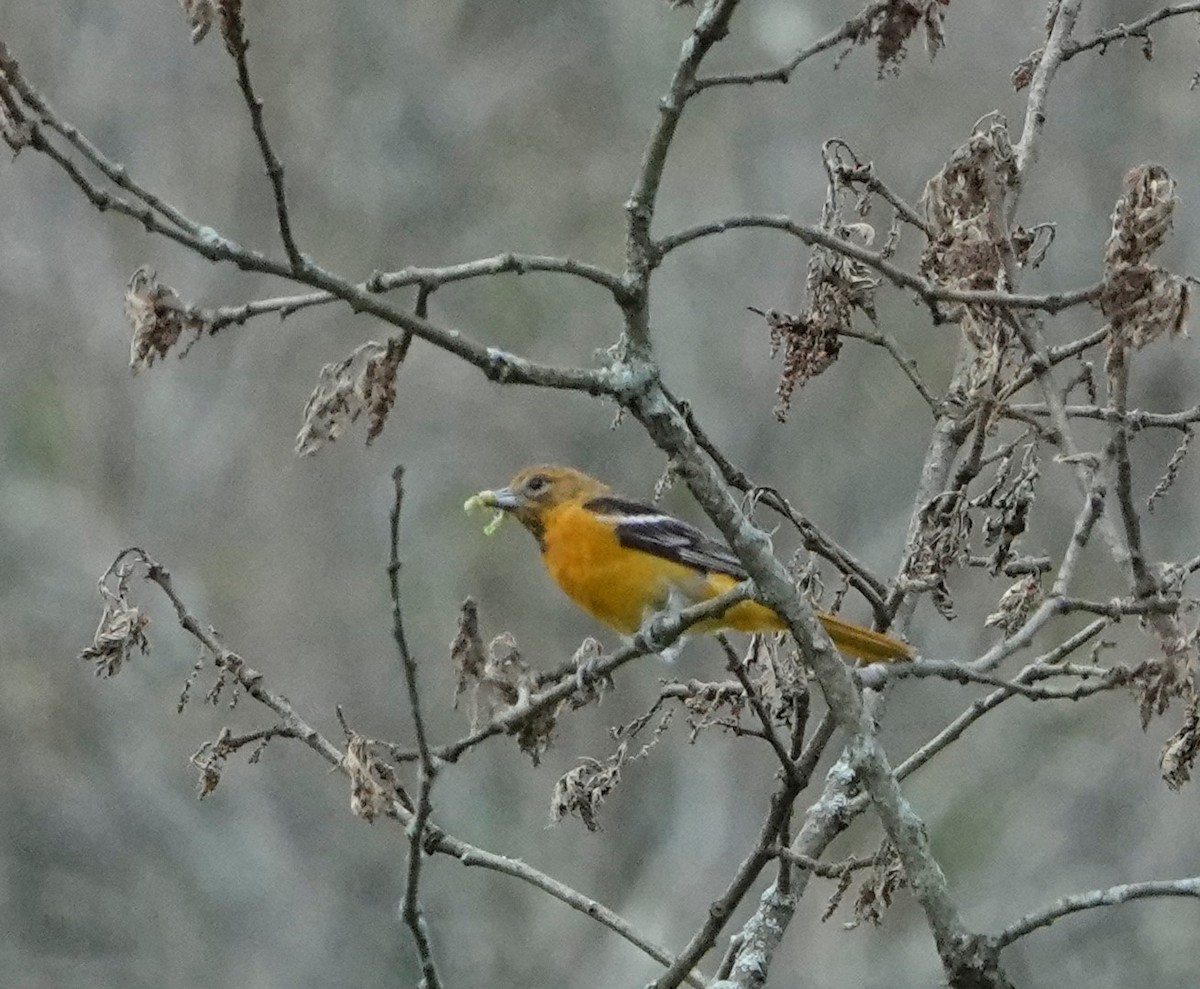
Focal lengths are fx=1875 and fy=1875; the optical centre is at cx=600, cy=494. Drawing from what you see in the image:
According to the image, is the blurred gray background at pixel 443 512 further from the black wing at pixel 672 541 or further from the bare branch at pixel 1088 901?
the bare branch at pixel 1088 901

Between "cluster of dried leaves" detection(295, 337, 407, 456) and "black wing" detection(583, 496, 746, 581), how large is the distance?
201cm

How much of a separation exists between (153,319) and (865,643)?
187 cm

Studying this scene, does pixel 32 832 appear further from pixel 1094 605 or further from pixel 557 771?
pixel 1094 605

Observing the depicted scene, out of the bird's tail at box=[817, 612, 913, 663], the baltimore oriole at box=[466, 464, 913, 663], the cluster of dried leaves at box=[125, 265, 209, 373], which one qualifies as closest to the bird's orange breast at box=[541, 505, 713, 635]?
the baltimore oriole at box=[466, 464, 913, 663]

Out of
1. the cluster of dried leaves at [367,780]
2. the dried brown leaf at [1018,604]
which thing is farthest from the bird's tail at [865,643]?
the cluster of dried leaves at [367,780]

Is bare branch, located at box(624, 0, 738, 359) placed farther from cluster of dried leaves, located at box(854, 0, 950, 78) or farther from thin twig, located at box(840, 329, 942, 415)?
thin twig, located at box(840, 329, 942, 415)

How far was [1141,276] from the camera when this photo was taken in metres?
2.47

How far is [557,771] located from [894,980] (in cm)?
226

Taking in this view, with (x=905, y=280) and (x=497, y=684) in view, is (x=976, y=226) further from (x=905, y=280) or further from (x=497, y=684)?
(x=497, y=684)

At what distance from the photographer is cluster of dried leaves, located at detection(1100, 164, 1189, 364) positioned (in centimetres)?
246

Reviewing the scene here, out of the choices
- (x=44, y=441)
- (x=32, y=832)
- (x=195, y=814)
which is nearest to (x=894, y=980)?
(x=195, y=814)

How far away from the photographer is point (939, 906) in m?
2.68

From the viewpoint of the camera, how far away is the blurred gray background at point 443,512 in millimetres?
10398

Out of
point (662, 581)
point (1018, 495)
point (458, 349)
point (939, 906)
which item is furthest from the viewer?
point (662, 581)
